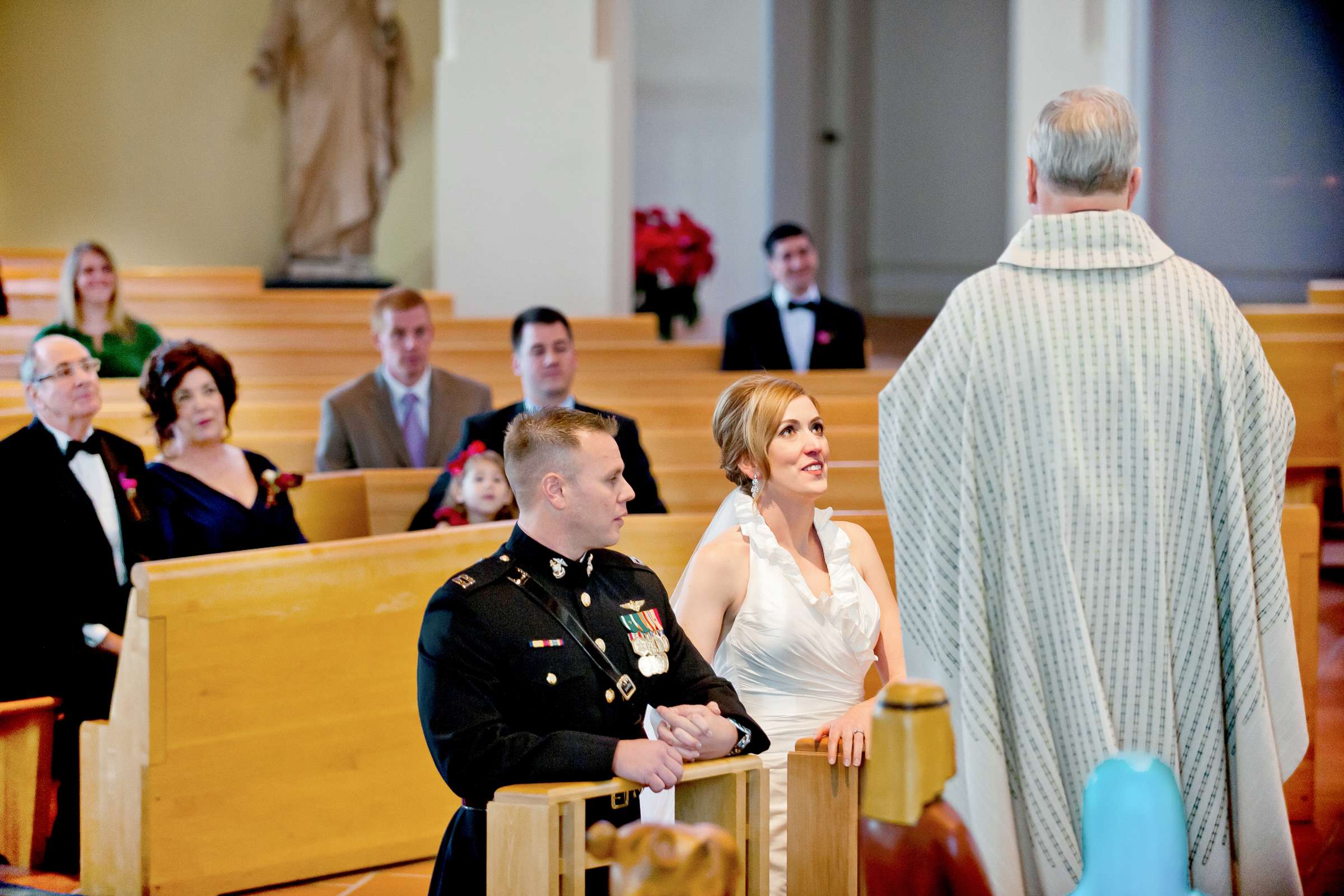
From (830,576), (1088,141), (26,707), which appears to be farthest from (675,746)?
(26,707)

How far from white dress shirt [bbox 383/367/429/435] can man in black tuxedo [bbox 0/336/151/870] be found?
138cm

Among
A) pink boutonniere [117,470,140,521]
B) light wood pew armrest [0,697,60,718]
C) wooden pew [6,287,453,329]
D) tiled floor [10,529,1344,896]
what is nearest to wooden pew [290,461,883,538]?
pink boutonniere [117,470,140,521]

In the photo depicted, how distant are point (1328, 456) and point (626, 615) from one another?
12.9 feet

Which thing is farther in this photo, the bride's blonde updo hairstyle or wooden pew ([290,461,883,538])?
wooden pew ([290,461,883,538])

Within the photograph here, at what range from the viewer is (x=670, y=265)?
857 cm

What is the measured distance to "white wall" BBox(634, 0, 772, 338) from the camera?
11.0m

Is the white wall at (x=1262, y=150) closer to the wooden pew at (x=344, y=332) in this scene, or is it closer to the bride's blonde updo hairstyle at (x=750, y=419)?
the wooden pew at (x=344, y=332)

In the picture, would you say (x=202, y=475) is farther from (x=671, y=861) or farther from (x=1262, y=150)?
(x=1262, y=150)

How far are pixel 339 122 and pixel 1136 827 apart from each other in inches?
362

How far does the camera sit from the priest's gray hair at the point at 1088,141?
2078mm

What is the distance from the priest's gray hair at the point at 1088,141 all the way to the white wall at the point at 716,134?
29.2 feet

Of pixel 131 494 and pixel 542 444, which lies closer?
pixel 542 444

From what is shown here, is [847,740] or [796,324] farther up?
[796,324]

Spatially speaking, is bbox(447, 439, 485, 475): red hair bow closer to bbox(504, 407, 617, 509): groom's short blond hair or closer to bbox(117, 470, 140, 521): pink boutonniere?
bbox(117, 470, 140, 521): pink boutonniere
